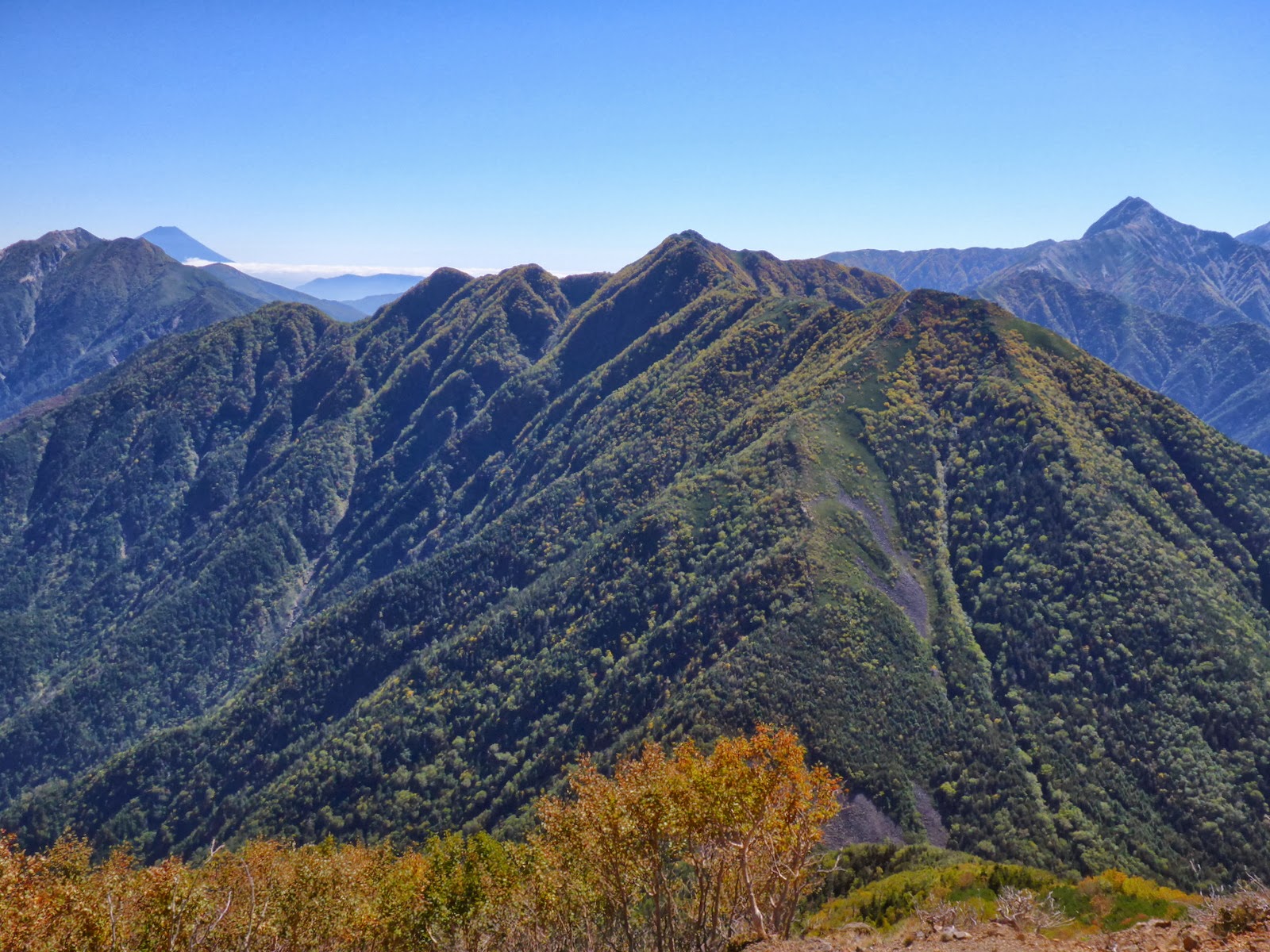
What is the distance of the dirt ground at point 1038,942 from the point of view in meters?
27.0

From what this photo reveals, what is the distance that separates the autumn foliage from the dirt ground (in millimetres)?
3047

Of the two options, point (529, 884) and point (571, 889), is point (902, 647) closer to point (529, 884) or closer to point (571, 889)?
point (529, 884)

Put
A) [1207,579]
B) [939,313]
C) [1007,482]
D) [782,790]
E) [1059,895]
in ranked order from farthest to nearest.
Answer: [939,313]
[1007,482]
[1207,579]
[1059,895]
[782,790]

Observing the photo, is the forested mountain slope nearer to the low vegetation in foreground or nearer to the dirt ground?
the low vegetation in foreground

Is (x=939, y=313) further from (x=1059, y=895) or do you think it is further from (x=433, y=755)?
(x=433, y=755)

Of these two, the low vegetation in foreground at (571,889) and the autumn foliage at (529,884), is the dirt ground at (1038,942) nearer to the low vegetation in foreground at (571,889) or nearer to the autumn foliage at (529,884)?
the low vegetation in foreground at (571,889)

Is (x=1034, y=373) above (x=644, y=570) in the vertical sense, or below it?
above

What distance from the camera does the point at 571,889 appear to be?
4184 cm

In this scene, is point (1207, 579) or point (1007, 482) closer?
point (1207, 579)

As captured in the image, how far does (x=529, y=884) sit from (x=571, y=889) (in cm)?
621

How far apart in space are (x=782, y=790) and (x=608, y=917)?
17.1m

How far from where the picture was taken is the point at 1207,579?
121000mm

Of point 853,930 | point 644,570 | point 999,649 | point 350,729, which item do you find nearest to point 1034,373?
point 999,649

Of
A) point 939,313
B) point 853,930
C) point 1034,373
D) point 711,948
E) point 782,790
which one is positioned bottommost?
point 853,930
